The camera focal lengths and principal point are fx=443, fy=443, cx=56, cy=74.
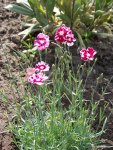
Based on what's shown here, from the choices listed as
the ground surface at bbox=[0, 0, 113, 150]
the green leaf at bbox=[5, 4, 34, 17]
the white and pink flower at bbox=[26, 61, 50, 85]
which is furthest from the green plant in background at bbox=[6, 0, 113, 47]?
the white and pink flower at bbox=[26, 61, 50, 85]

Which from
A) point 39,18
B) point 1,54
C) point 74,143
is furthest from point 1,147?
point 39,18

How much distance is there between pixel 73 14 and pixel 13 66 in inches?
22.2

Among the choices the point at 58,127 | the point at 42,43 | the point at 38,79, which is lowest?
the point at 58,127

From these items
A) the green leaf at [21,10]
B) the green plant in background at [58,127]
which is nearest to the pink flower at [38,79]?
the green plant in background at [58,127]

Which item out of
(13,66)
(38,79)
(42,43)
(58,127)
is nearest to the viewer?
(38,79)

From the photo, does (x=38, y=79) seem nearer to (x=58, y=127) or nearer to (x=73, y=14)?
(x=58, y=127)

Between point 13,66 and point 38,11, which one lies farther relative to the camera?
point 38,11

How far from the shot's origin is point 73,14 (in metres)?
3.13

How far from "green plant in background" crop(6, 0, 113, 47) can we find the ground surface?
11cm

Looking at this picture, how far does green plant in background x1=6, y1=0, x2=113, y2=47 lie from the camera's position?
3115 millimetres

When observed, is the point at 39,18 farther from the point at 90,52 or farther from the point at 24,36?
the point at 90,52

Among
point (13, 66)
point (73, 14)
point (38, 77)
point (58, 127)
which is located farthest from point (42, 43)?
point (73, 14)

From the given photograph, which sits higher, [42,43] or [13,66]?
[42,43]

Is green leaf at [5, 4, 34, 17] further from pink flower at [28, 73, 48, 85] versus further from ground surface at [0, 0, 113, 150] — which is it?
pink flower at [28, 73, 48, 85]
